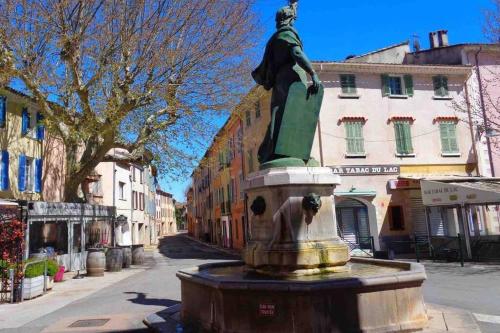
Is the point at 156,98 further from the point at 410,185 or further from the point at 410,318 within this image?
the point at 410,318

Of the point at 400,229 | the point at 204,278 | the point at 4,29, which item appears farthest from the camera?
the point at 400,229

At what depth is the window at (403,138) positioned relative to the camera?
2250cm

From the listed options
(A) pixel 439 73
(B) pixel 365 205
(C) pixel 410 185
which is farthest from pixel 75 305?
(A) pixel 439 73

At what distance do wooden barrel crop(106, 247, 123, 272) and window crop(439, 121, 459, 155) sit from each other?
16.8 m

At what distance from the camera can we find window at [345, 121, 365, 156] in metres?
22.0

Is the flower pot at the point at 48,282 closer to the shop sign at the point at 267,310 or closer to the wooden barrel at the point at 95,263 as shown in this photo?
the wooden barrel at the point at 95,263

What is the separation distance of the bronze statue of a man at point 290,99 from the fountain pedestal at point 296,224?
1.70 ft

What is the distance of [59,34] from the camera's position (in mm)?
16094

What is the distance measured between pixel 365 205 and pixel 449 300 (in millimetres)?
13144

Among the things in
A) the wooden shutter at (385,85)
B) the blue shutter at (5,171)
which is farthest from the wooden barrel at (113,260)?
the wooden shutter at (385,85)

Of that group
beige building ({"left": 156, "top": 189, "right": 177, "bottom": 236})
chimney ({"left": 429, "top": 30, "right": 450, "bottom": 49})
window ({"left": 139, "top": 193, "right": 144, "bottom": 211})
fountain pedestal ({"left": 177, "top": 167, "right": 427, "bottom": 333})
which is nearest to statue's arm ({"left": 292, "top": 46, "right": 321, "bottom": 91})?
fountain pedestal ({"left": 177, "top": 167, "right": 427, "bottom": 333})

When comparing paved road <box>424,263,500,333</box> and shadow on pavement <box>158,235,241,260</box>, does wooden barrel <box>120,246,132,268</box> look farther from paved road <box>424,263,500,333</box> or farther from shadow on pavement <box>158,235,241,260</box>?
paved road <box>424,263,500,333</box>

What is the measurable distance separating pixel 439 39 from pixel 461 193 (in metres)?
13.5

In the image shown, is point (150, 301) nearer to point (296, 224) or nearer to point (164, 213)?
point (296, 224)
